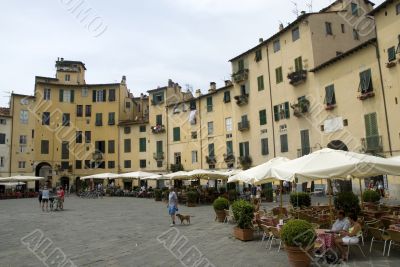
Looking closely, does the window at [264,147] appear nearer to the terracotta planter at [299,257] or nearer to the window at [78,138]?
the terracotta planter at [299,257]

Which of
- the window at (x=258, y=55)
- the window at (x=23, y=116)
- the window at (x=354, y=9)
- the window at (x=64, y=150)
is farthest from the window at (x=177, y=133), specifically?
the window at (x=354, y=9)

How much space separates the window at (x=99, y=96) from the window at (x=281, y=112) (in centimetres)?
2948

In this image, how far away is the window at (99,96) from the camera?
53.7 m

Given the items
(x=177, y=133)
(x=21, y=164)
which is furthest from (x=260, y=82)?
(x=21, y=164)

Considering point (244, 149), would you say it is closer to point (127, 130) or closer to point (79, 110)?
point (127, 130)

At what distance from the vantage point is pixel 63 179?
5159cm

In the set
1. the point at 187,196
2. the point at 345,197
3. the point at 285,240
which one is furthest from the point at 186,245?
the point at 187,196

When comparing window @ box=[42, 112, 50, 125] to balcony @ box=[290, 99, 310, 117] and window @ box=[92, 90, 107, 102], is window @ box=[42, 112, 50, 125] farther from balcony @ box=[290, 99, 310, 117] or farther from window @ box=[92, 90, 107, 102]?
balcony @ box=[290, 99, 310, 117]

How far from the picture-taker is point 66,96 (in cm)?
5300

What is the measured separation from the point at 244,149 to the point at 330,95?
11.9m

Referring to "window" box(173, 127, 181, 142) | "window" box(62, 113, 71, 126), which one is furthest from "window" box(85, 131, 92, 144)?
"window" box(173, 127, 181, 142)

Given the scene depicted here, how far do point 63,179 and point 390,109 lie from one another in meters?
43.3

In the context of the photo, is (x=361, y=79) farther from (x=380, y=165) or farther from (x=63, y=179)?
(x=63, y=179)

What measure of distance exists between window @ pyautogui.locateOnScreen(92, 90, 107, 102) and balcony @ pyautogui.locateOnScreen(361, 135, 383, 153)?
128 ft
